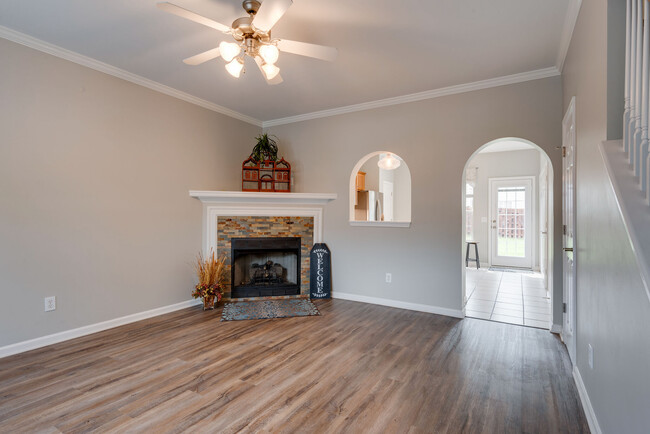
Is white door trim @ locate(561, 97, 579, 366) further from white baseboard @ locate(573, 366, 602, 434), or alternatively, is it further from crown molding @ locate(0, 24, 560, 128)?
crown molding @ locate(0, 24, 560, 128)

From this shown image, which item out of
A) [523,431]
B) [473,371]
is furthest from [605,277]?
[473,371]

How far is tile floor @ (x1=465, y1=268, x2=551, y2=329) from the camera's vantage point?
151 inches

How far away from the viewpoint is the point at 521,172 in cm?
752

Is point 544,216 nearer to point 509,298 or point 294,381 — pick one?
point 509,298

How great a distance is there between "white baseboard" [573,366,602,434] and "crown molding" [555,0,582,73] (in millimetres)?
2472

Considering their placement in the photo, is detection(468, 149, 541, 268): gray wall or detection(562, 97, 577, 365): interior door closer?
detection(562, 97, 577, 365): interior door

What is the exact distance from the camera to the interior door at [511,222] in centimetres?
748

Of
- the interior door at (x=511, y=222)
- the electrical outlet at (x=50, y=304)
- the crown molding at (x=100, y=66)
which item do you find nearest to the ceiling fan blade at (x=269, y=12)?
the crown molding at (x=100, y=66)

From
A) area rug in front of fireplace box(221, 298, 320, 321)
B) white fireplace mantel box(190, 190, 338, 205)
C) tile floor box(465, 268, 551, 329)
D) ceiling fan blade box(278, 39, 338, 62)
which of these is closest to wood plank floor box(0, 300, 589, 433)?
area rug in front of fireplace box(221, 298, 320, 321)

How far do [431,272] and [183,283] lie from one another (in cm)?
299

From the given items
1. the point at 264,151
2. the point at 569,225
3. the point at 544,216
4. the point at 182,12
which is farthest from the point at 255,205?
the point at 544,216

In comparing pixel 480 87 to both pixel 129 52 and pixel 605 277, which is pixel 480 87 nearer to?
pixel 605 277

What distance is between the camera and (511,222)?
7680 mm

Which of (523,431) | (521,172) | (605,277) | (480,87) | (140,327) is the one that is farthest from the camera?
(521,172)
